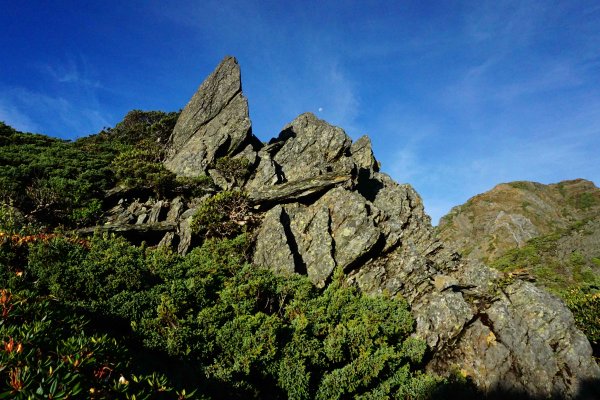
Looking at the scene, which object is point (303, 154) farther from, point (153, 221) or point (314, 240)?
point (153, 221)

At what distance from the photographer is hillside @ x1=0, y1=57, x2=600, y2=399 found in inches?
381

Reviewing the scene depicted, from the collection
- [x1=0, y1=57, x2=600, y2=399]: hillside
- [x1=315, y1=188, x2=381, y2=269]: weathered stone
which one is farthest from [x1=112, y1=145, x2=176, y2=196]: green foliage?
[x1=315, y1=188, x2=381, y2=269]: weathered stone

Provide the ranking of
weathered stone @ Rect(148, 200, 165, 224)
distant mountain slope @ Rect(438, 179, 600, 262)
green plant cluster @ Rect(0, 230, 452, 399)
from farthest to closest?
1. distant mountain slope @ Rect(438, 179, 600, 262)
2. weathered stone @ Rect(148, 200, 165, 224)
3. green plant cluster @ Rect(0, 230, 452, 399)

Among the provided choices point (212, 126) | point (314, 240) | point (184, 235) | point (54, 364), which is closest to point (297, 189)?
point (314, 240)

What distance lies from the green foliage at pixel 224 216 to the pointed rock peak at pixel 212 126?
9.89 m

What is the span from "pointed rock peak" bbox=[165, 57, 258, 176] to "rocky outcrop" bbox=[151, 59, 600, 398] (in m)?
0.24

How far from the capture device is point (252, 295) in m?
17.2

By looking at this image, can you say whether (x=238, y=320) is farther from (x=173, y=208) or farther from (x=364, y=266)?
(x=173, y=208)

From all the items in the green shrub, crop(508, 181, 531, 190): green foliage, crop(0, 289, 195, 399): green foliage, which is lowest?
crop(0, 289, 195, 399): green foliage

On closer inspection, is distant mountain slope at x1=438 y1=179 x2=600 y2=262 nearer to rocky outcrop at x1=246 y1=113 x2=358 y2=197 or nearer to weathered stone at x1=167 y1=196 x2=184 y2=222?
rocky outcrop at x1=246 y1=113 x2=358 y2=197

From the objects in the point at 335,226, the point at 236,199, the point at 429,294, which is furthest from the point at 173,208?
the point at 429,294

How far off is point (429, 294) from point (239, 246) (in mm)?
13455

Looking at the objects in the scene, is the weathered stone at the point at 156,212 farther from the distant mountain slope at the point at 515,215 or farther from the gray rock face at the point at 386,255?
the distant mountain slope at the point at 515,215

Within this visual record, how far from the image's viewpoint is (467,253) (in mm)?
92375
